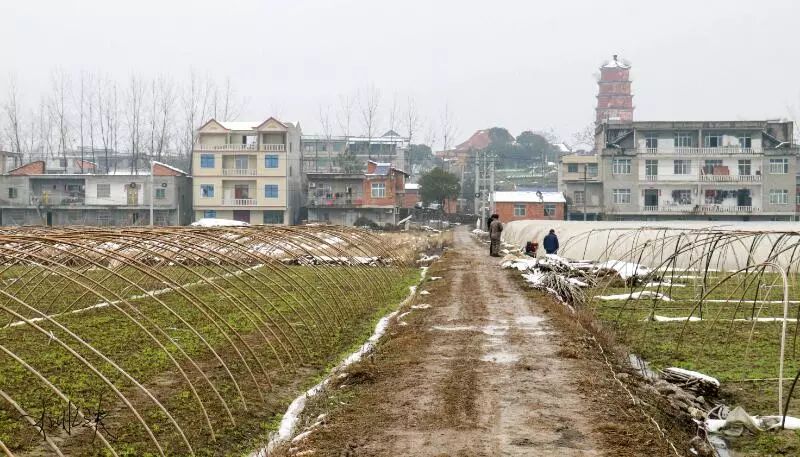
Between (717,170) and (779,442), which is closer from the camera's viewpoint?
(779,442)

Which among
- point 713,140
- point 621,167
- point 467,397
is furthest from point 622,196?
point 467,397

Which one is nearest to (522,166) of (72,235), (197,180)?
(197,180)

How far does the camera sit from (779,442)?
6.95 m

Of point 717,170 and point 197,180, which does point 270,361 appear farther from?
point 717,170

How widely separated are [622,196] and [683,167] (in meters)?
4.01

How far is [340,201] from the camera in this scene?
54.2m

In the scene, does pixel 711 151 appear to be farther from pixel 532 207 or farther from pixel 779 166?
pixel 532 207

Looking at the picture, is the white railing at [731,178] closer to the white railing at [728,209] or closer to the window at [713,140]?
the white railing at [728,209]

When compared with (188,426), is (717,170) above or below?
above

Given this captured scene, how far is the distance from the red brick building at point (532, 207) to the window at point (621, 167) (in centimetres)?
486

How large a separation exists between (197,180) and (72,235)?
4276cm

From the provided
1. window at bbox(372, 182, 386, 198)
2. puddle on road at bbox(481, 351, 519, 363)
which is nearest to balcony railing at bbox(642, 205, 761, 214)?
window at bbox(372, 182, 386, 198)

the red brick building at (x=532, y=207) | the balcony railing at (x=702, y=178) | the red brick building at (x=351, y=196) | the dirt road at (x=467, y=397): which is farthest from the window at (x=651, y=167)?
the dirt road at (x=467, y=397)

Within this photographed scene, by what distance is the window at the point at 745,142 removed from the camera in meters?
48.9
